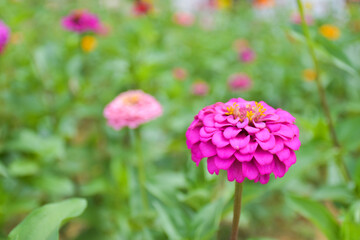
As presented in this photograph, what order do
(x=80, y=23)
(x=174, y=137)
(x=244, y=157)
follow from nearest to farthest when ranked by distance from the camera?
1. (x=244, y=157)
2. (x=80, y=23)
3. (x=174, y=137)

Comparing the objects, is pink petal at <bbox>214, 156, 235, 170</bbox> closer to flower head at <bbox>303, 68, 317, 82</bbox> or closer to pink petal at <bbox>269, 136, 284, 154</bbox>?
pink petal at <bbox>269, 136, 284, 154</bbox>

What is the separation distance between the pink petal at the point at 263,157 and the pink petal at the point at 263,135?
2cm

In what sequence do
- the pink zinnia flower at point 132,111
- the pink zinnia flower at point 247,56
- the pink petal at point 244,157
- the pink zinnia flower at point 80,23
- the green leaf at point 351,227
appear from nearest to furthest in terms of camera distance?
the pink petal at point 244,157 → the green leaf at point 351,227 → the pink zinnia flower at point 132,111 → the pink zinnia flower at point 80,23 → the pink zinnia flower at point 247,56

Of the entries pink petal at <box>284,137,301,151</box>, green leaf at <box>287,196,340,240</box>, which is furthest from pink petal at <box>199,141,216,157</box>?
green leaf at <box>287,196,340,240</box>

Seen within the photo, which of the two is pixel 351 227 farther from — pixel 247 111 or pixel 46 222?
pixel 46 222

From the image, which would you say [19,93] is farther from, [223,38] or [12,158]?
[223,38]

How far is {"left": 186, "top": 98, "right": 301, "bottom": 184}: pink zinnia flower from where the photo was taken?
45 centimetres

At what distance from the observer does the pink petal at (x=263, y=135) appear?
1.49 feet

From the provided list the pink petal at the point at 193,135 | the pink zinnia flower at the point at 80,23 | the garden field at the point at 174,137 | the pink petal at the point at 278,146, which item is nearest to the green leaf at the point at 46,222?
the garden field at the point at 174,137

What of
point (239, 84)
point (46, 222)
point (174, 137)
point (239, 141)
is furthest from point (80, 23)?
point (239, 141)

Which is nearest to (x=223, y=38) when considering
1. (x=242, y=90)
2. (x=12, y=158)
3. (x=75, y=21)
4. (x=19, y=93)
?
(x=242, y=90)

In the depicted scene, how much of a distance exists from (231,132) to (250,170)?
0.06 meters

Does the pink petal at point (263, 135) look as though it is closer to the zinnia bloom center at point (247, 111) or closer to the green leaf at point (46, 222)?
the zinnia bloom center at point (247, 111)

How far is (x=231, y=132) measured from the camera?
47cm
